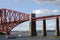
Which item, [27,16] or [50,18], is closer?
[50,18]

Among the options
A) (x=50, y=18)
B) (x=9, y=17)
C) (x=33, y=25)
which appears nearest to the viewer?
(x=50, y=18)

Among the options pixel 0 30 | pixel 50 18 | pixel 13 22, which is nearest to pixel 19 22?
pixel 13 22

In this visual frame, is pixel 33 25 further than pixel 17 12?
No

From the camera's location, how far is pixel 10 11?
18712 cm

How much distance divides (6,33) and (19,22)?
1424 centimetres

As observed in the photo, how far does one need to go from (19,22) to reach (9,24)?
794cm

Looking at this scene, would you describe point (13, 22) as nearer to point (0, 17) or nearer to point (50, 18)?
point (0, 17)

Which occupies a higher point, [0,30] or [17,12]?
[17,12]

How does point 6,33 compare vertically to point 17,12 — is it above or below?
below

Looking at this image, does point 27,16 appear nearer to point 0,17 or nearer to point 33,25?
point 33,25

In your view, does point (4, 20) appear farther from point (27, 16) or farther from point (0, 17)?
point (27, 16)

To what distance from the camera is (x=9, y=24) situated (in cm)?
18538

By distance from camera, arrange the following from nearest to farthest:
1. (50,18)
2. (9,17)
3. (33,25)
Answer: (50,18)
(33,25)
(9,17)

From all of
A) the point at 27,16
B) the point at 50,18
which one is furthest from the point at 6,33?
the point at 50,18
